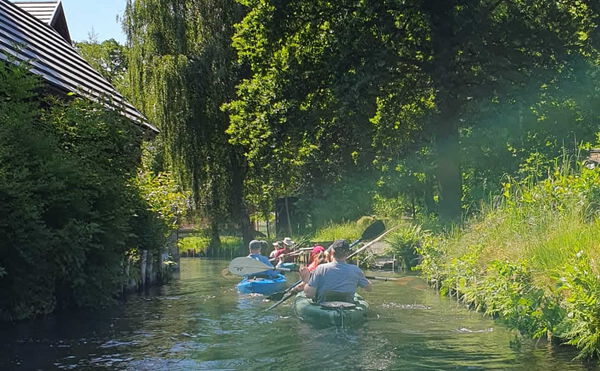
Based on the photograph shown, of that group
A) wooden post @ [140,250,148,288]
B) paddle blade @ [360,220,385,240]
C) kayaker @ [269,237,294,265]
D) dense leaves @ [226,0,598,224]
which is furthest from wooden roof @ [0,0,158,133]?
paddle blade @ [360,220,385,240]

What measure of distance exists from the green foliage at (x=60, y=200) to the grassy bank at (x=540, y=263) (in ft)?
21.3

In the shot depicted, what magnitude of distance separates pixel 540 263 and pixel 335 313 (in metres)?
3.31

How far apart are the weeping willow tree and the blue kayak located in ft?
44.0

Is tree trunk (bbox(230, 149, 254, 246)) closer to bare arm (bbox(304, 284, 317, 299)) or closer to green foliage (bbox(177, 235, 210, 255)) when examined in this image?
green foliage (bbox(177, 235, 210, 255))

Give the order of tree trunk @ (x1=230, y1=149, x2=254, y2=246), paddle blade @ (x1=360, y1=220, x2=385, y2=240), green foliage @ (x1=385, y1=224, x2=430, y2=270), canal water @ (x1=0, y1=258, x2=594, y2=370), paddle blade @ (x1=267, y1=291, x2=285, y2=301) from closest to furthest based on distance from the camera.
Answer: canal water @ (x1=0, y1=258, x2=594, y2=370) < paddle blade @ (x1=267, y1=291, x2=285, y2=301) < green foliage @ (x1=385, y1=224, x2=430, y2=270) < paddle blade @ (x1=360, y1=220, x2=385, y2=240) < tree trunk @ (x1=230, y1=149, x2=254, y2=246)

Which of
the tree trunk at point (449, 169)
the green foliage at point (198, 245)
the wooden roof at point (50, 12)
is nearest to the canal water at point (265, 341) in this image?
the tree trunk at point (449, 169)

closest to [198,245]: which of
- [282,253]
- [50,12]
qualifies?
[50,12]

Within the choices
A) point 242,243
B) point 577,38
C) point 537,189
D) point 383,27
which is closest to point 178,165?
point 242,243

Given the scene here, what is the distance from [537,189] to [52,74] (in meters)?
10.9

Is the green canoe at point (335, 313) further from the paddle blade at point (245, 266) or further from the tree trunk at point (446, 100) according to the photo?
the tree trunk at point (446, 100)

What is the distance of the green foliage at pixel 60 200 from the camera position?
1274cm

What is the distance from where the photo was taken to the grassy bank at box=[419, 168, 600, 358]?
380 inches

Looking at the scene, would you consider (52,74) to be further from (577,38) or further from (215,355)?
(577,38)

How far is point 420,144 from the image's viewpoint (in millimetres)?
32531
